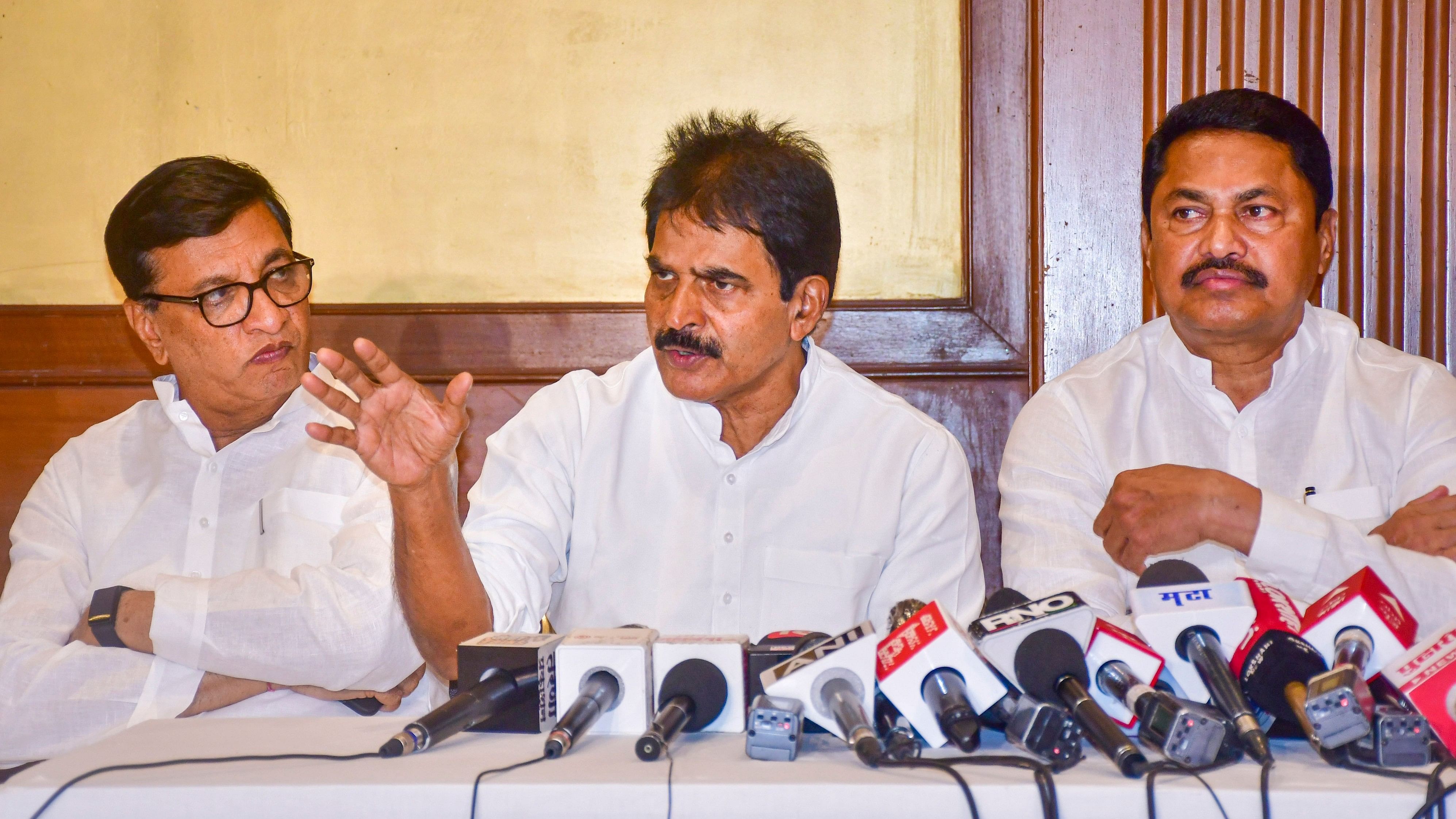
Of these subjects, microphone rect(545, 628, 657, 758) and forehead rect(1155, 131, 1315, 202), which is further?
forehead rect(1155, 131, 1315, 202)

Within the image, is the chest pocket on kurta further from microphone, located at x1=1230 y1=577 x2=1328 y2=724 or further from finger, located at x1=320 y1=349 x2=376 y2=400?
microphone, located at x1=1230 y1=577 x2=1328 y2=724

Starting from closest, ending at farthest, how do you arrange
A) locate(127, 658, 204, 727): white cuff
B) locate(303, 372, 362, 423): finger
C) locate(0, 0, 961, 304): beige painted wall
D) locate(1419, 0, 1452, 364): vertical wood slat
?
locate(303, 372, 362, 423): finger < locate(127, 658, 204, 727): white cuff < locate(1419, 0, 1452, 364): vertical wood slat < locate(0, 0, 961, 304): beige painted wall

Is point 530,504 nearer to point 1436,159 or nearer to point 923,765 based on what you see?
point 923,765

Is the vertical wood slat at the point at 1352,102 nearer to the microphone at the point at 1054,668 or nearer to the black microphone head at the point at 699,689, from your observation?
the microphone at the point at 1054,668

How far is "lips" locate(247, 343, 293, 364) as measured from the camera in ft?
7.57

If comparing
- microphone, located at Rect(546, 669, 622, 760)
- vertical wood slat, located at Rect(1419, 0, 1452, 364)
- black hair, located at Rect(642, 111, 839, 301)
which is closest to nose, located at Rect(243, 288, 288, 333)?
black hair, located at Rect(642, 111, 839, 301)

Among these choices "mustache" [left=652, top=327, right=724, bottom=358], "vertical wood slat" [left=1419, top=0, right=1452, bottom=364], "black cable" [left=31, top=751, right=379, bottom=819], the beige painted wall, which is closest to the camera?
"black cable" [left=31, top=751, right=379, bottom=819]

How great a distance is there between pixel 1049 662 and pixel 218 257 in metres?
1.95

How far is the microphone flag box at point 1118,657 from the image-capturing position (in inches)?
47.6

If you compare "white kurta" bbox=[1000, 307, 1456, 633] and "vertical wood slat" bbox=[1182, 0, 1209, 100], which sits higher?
"vertical wood slat" bbox=[1182, 0, 1209, 100]

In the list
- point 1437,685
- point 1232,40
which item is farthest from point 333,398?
point 1232,40

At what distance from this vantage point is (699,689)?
4.10ft

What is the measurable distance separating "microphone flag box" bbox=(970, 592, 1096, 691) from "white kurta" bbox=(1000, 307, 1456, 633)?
0.76 meters

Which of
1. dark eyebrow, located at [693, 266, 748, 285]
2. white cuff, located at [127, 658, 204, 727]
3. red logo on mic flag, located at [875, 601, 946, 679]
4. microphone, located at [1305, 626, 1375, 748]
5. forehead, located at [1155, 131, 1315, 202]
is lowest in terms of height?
white cuff, located at [127, 658, 204, 727]
